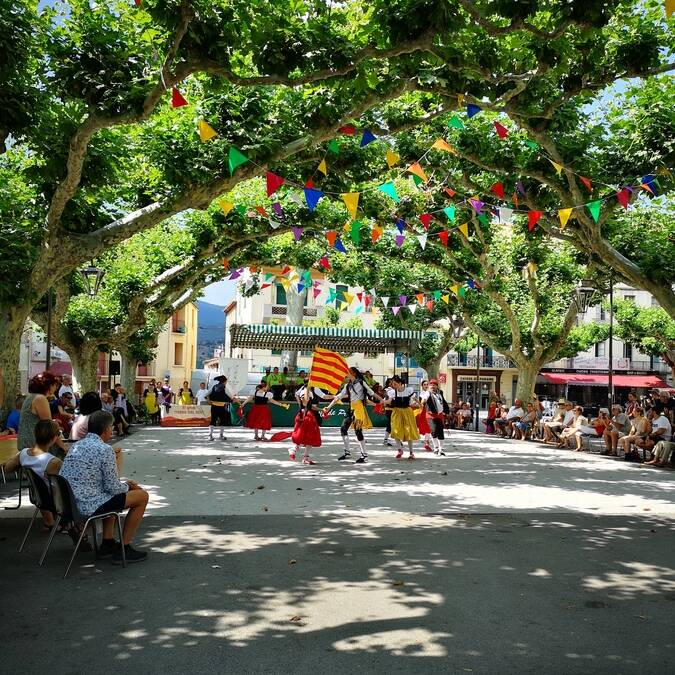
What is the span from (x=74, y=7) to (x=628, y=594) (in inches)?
438

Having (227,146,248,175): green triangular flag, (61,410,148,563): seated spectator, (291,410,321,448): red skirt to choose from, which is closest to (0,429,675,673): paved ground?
(61,410,148,563): seated spectator

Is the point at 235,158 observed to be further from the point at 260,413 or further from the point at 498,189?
the point at 260,413

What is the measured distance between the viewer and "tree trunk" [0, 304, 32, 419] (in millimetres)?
11773

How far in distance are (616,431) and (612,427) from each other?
16cm

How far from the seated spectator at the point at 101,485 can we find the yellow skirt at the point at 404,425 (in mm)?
9210

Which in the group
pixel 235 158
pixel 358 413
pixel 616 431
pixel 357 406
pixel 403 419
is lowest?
pixel 616 431

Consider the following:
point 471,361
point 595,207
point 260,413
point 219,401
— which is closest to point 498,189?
point 595,207

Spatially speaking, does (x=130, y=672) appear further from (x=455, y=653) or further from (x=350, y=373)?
(x=350, y=373)

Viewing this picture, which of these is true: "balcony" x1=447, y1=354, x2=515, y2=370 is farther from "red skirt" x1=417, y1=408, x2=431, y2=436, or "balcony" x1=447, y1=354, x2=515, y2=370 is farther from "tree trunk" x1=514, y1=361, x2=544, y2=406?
"red skirt" x1=417, y1=408, x2=431, y2=436

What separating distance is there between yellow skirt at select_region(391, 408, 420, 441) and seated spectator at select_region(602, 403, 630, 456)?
5903 millimetres

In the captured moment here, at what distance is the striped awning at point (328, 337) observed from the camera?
28516 mm

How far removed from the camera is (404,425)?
49.8 ft

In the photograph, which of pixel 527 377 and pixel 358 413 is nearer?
pixel 358 413

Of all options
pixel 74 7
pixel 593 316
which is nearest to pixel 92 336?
pixel 74 7
